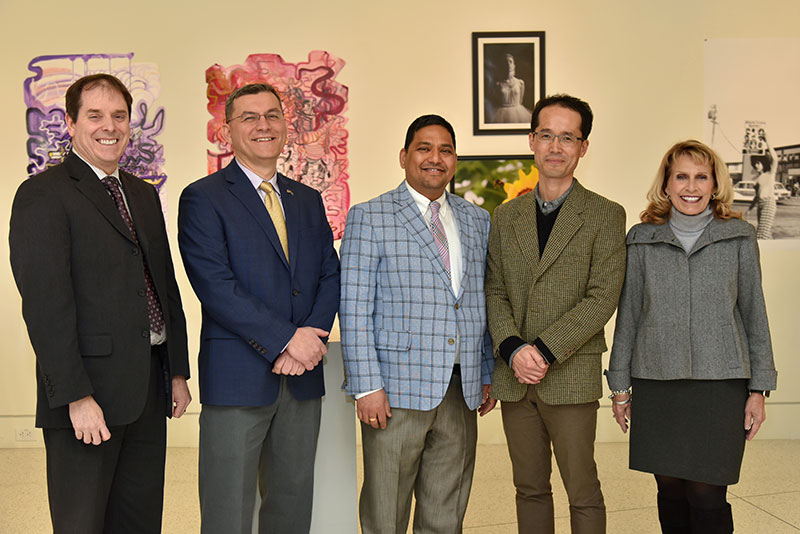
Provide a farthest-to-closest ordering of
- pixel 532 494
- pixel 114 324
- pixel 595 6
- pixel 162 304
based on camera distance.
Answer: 1. pixel 595 6
2. pixel 532 494
3. pixel 162 304
4. pixel 114 324

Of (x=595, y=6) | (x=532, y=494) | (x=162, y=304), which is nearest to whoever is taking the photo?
(x=162, y=304)

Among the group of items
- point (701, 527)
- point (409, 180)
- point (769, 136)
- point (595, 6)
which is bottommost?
point (701, 527)

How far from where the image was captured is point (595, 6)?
444 cm

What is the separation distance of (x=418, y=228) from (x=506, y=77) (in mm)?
2523

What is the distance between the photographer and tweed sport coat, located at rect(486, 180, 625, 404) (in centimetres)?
221

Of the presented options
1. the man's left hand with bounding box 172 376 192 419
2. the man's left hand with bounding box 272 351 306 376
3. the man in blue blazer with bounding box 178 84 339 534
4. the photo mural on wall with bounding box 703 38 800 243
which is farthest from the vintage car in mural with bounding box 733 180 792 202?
the man's left hand with bounding box 172 376 192 419

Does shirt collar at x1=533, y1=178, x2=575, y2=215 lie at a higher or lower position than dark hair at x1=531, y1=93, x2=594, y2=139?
lower

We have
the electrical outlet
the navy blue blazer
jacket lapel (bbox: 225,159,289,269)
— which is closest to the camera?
the navy blue blazer

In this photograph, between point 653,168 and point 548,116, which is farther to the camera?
point 653,168

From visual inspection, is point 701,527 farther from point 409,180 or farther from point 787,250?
point 787,250

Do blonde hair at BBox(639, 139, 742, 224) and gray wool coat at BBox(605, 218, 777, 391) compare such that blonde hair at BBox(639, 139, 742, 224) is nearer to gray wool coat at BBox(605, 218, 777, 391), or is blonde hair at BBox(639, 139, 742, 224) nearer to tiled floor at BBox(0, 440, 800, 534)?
gray wool coat at BBox(605, 218, 777, 391)

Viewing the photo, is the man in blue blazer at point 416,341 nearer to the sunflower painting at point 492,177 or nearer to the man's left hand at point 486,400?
the man's left hand at point 486,400

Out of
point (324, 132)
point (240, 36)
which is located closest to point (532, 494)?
point (324, 132)

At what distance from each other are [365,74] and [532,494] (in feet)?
10.2
